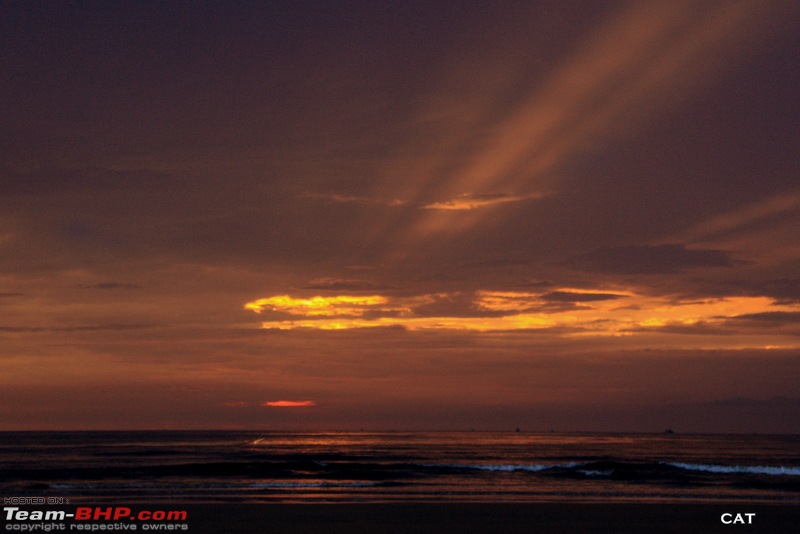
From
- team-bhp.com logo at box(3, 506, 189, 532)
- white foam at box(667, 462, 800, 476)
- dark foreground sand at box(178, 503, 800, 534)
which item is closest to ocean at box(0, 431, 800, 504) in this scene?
white foam at box(667, 462, 800, 476)

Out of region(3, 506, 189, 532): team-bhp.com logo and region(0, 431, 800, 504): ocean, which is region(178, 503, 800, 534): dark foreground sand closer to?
region(3, 506, 189, 532): team-bhp.com logo

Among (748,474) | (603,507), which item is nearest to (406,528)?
(603,507)

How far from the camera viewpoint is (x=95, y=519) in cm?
2514

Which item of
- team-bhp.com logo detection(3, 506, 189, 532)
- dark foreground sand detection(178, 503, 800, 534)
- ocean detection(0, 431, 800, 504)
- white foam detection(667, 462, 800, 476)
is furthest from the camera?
white foam detection(667, 462, 800, 476)

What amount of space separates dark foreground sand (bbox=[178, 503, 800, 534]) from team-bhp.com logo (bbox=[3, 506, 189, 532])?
2.58 feet

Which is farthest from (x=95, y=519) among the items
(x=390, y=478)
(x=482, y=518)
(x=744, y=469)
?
(x=744, y=469)

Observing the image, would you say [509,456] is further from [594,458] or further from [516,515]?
[516,515]

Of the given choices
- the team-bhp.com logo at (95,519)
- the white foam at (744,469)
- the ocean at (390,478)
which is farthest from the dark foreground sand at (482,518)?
the white foam at (744,469)

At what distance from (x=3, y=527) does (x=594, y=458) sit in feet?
171

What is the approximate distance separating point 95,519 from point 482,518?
43.3 ft

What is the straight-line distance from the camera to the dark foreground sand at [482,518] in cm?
2297

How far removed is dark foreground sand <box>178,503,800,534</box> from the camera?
22969mm

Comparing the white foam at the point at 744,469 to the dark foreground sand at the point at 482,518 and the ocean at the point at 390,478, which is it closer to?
the ocean at the point at 390,478

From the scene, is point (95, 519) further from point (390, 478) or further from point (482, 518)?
point (390, 478)
